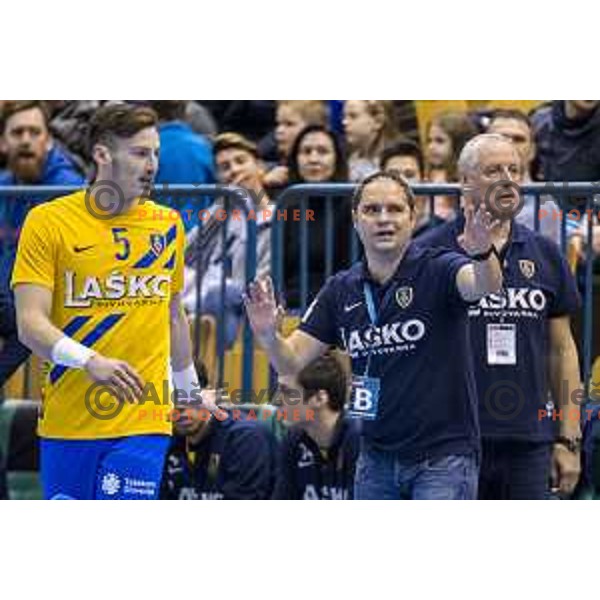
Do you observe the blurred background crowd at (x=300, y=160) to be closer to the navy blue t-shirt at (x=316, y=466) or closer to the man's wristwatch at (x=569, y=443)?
the navy blue t-shirt at (x=316, y=466)

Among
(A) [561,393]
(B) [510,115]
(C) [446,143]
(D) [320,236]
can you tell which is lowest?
(A) [561,393]

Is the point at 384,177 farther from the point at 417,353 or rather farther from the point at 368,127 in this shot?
the point at 368,127

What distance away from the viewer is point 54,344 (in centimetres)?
1020

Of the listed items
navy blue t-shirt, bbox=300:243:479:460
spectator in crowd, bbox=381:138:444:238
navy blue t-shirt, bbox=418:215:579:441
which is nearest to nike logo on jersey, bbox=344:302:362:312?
navy blue t-shirt, bbox=300:243:479:460

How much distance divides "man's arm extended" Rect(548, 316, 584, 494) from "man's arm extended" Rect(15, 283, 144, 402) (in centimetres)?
191

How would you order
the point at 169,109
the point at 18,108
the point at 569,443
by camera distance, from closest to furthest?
1. the point at 569,443
2. the point at 169,109
3. the point at 18,108

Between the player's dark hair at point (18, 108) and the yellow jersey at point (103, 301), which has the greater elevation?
the player's dark hair at point (18, 108)

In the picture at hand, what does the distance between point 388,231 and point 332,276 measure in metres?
0.76

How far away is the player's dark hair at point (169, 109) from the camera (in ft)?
38.0

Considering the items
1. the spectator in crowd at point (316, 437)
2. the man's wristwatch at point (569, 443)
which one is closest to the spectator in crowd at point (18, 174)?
the spectator in crowd at point (316, 437)

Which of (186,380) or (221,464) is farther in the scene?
(221,464)

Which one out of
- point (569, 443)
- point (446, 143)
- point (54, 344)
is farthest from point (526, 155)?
point (54, 344)

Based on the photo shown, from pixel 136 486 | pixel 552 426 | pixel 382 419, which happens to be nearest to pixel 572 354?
pixel 552 426

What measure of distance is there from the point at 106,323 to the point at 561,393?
2132mm
